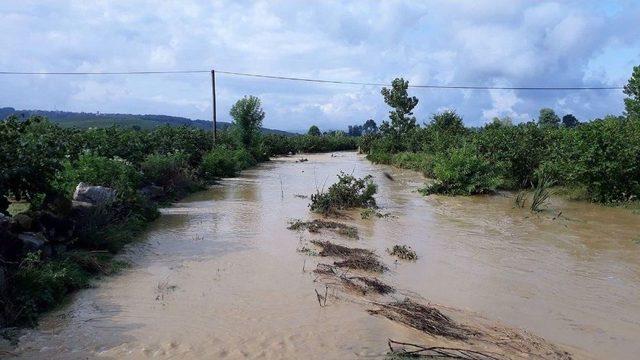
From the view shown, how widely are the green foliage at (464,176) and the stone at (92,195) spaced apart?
12.4 meters

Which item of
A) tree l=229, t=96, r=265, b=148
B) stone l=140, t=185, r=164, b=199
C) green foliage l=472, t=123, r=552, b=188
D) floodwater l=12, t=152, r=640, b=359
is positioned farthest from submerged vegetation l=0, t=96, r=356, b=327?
tree l=229, t=96, r=265, b=148

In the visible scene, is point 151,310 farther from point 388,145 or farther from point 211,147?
point 388,145

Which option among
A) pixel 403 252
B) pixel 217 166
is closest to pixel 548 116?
pixel 217 166

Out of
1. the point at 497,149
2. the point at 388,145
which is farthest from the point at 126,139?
the point at 388,145

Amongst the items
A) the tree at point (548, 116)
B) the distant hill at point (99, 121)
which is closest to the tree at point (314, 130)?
the distant hill at point (99, 121)

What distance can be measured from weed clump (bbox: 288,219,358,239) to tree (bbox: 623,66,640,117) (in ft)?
72.8

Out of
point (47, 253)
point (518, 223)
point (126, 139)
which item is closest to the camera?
point (47, 253)

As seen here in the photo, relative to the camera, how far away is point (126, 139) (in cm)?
1862

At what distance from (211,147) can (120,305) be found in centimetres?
2587

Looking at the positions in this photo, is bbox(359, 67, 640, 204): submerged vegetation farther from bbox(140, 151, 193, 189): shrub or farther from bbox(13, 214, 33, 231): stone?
bbox(13, 214, 33, 231): stone

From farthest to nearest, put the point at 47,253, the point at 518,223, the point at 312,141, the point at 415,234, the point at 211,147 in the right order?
the point at 312,141 < the point at 211,147 < the point at 518,223 < the point at 415,234 < the point at 47,253

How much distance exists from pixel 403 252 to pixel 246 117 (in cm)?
2972

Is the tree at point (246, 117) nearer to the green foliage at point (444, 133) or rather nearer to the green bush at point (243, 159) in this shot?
the green bush at point (243, 159)

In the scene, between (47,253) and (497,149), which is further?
(497,149)
